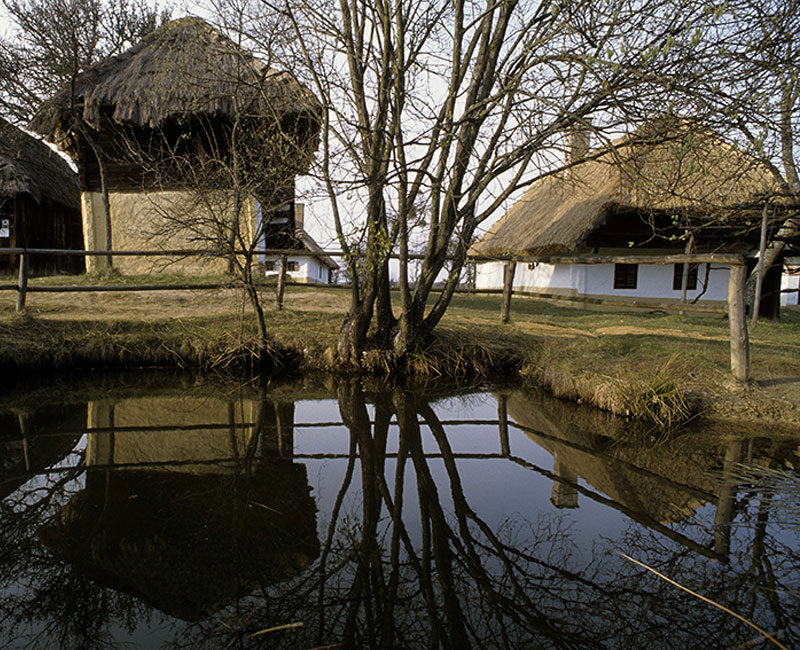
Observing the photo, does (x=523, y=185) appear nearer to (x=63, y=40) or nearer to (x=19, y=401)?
(x=19, y=401)

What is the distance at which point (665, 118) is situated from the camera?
189 inches

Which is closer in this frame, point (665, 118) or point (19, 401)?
point (665, 118)

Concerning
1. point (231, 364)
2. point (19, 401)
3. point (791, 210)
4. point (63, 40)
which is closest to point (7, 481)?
point (19, 401)

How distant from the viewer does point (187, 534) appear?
2646 mm

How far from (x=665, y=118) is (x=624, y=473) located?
10.5ft

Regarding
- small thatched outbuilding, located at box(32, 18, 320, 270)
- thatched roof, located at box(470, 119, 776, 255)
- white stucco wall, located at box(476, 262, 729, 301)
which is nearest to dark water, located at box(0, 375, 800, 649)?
thatched roof, located at box(470, 119, 776, 255)

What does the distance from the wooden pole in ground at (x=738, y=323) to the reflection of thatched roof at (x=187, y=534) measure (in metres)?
3.99

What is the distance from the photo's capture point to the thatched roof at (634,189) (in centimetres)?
514

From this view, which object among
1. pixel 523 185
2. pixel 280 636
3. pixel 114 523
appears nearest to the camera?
pixel 280 636

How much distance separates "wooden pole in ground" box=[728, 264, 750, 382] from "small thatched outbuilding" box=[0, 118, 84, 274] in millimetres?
16439

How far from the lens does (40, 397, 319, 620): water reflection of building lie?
90.0 inches

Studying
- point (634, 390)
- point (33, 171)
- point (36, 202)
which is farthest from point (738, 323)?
point (33, 171)

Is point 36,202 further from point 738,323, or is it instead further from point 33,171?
point 738,323

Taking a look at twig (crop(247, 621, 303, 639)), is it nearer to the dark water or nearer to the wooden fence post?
the dark water
